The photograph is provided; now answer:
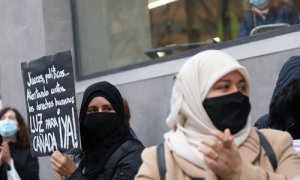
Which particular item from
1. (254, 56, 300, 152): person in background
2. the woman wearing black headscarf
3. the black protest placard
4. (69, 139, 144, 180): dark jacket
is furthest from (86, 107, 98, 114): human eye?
(254, 56, 300, 152): person in background

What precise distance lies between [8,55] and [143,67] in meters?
3.25

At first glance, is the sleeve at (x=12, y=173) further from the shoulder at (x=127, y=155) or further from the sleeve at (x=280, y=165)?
the sleeve at (x=280, y=165)

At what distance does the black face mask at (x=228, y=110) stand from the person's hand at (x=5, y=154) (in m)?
4.08

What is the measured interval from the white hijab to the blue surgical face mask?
13.6 ft

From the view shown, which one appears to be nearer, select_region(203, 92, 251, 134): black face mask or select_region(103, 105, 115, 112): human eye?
select_region(203, 92, 251, 134): black face mask

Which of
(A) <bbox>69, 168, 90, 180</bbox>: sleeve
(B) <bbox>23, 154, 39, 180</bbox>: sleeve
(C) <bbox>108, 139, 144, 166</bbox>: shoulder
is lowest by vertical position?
(B) <bbox>23, 154, 39, 180</bbox>: sleeve

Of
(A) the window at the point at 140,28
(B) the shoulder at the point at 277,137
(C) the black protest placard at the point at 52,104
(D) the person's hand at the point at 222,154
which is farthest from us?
(A) the window at the point at 140,28

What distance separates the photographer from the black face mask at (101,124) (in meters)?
3.75

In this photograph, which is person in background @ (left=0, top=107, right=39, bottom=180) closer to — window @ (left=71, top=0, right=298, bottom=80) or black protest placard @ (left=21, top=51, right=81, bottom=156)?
black protest placard @ (left=21, top=51, right=81, bottom=156)

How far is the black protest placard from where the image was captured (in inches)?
162

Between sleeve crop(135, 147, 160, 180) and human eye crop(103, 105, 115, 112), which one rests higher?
human eye crop(103, 105, 115, 112)

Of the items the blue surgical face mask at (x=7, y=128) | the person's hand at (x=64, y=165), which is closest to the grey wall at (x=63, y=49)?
the blue surgical face mask at (x=7, y=128)

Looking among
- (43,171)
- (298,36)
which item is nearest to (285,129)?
(298,36)

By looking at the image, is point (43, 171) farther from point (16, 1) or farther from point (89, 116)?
point (89, 116)
